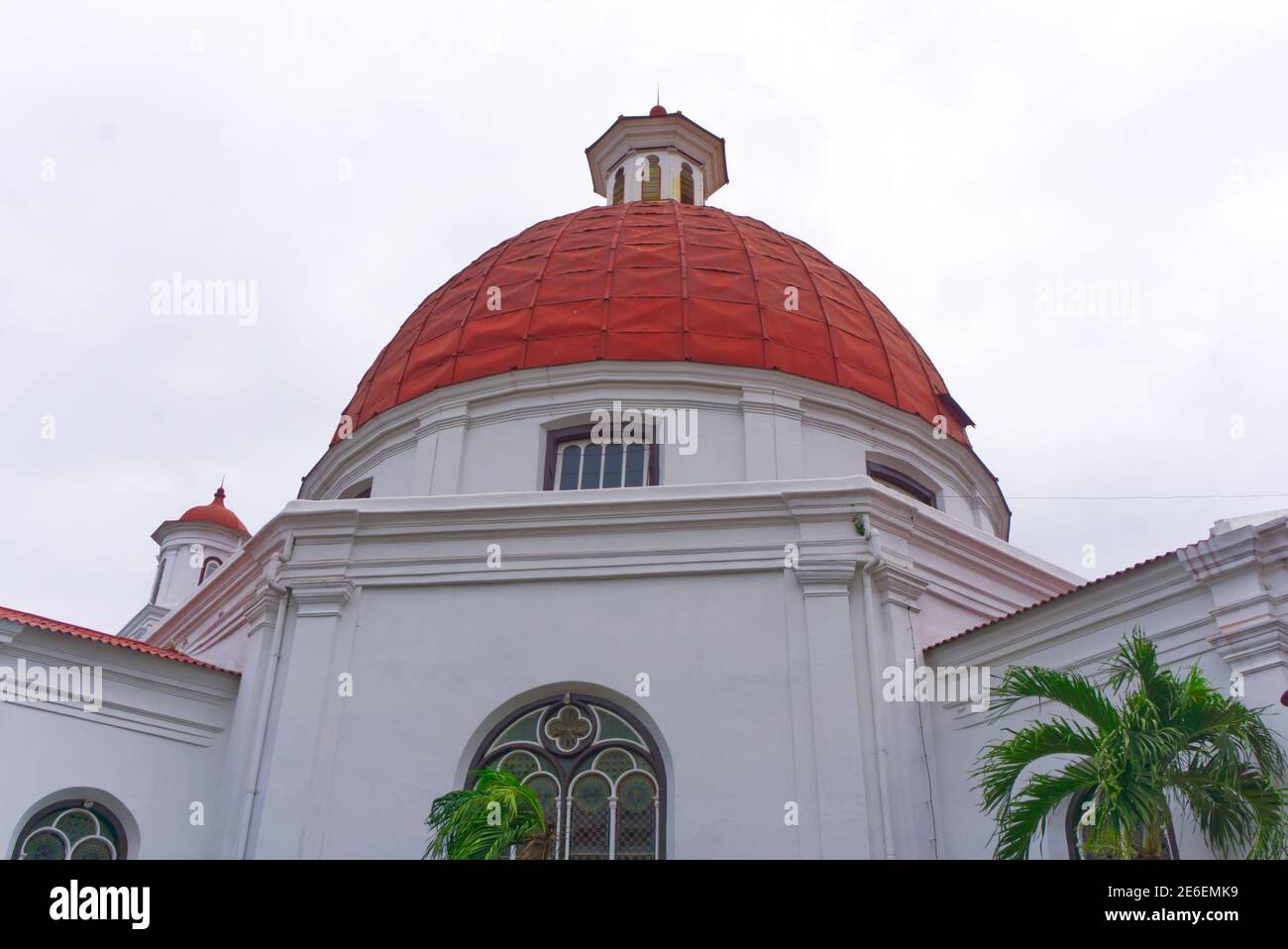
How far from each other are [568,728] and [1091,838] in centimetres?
537

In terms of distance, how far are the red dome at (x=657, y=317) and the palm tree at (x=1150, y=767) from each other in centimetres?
860

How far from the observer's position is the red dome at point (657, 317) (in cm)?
1689

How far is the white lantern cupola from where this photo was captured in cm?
2644

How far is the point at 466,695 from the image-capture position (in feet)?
40.8

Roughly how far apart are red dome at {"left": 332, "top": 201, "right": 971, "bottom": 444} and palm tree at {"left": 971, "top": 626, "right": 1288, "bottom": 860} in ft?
28.2

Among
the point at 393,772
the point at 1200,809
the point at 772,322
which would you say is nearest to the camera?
the point at 1200,809

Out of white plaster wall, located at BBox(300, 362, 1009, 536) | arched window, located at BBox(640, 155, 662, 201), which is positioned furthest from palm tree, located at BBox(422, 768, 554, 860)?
arched window, located at BBox(640, 155, 662, 201)

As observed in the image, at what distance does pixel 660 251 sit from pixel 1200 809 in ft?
39.2

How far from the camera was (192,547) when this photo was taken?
111ft

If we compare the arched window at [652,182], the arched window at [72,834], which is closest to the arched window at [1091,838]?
the arched window at [72,834]

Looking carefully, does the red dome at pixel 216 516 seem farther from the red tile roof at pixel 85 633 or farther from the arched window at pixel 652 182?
the red tile roof at pixel 85 633

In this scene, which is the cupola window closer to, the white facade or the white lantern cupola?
the white lantern cupola
